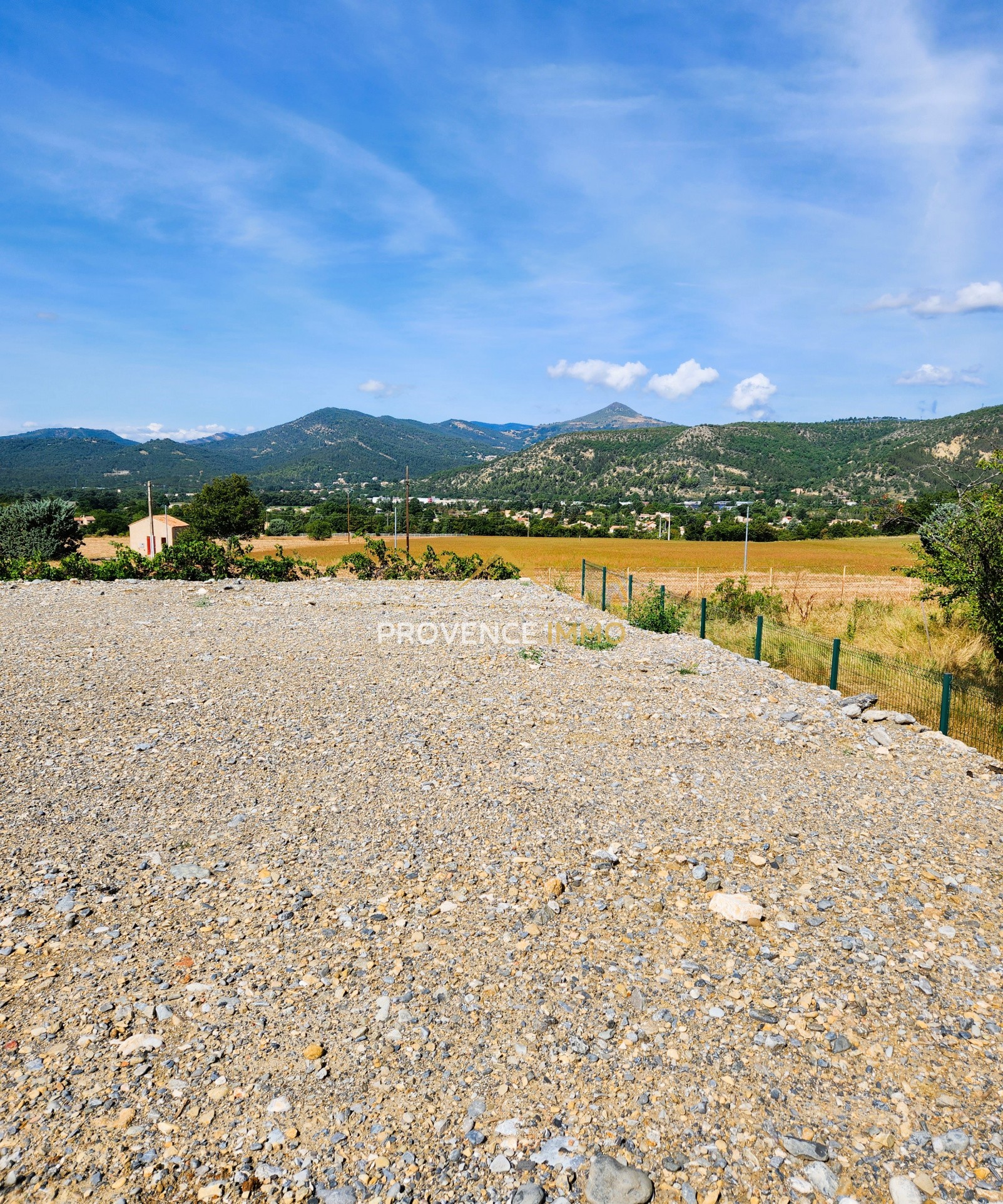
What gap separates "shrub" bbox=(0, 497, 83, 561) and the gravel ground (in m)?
27.8

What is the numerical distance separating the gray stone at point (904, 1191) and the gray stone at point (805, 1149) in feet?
0.84

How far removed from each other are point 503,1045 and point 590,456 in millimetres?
154721

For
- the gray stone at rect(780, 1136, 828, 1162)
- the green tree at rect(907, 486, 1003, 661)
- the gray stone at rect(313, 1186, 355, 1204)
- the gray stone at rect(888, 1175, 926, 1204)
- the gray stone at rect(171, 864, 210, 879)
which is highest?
the green tree at rect(907, 486, 1003, 661)

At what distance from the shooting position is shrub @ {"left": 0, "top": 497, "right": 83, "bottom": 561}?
31.8 meters

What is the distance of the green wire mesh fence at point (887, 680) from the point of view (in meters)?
9.38

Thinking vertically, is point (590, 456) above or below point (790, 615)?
above

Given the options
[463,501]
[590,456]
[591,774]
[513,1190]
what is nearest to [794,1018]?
[513,1190]

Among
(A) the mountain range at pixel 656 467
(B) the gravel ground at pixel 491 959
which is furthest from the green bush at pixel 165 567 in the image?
(A) the mountain range at pixel 656 467

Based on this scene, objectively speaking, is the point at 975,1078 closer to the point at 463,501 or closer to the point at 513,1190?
the point at 513,1190

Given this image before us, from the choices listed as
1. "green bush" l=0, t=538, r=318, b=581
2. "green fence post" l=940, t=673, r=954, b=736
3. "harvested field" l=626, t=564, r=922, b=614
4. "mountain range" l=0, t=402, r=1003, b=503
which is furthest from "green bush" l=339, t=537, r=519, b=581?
"mountain range" l=0, t=402, r=1003, b=503

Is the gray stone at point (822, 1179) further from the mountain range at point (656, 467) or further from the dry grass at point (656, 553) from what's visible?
the mountain range at point (656, 467)

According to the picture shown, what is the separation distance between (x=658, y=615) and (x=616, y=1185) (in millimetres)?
14484

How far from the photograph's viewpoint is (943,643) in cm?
1548

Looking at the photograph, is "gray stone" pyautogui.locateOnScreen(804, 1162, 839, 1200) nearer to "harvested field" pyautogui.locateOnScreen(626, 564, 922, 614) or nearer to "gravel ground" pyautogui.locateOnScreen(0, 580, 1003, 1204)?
"gravel ground" pyautogui.locateOnScreen(0, 580, 1003, 1204)
